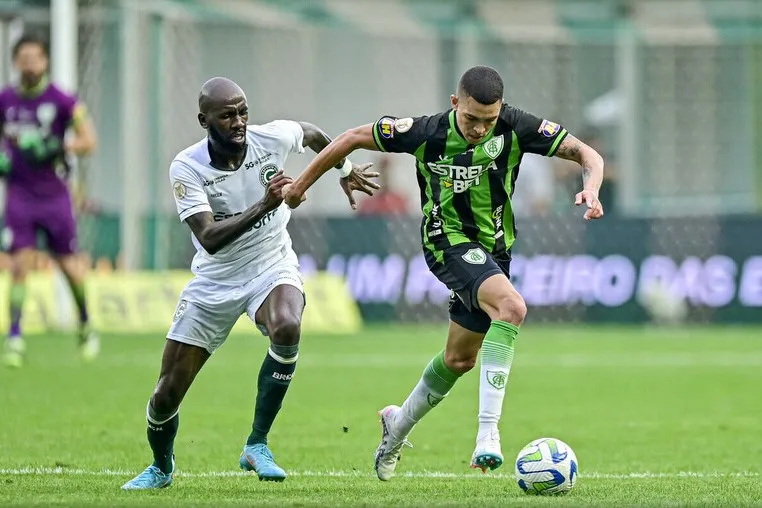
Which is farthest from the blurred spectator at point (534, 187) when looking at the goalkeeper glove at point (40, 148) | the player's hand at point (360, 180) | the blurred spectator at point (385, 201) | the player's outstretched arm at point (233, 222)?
the player's outstretched arm at point (233, 222)

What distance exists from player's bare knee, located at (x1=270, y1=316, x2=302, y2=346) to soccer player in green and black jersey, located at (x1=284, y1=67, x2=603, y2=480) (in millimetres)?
581

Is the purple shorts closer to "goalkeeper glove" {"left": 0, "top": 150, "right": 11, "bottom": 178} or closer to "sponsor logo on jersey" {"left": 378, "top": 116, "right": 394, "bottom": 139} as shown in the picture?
"goalkeeper glove" {"left": 0, "top": 150, "right": 11, "bottom": 178}

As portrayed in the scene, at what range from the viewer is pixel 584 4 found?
23.1m

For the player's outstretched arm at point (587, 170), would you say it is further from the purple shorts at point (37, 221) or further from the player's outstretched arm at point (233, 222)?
the purple shorts at point (37, 221)

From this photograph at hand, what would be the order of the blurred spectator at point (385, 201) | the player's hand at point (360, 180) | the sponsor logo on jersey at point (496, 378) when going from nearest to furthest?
the sponsor logo on jersey at point (496, 378) → the player's hand at point (360, 180) → the blurred spectator at point (385, 201)

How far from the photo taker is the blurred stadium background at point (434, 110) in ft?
66.9

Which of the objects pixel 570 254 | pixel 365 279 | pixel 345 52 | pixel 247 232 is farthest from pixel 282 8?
pixel 247 232

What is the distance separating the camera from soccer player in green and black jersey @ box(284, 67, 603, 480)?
23.1 ft

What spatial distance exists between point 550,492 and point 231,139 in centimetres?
231

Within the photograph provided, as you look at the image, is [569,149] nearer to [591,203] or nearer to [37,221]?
[591,203]

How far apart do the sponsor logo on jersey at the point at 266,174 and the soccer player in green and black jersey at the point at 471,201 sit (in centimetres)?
31

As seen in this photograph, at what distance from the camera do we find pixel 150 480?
713 cm

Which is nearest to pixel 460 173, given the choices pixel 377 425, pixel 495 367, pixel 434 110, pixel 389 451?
pixel 495 367

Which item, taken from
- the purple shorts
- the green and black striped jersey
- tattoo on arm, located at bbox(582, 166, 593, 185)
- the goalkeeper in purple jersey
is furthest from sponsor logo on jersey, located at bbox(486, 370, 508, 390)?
the purple shorts
